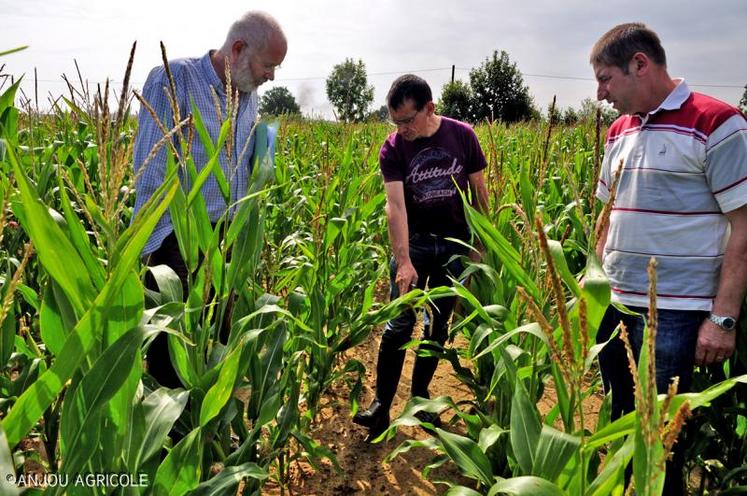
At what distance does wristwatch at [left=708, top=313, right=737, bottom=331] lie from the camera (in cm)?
162

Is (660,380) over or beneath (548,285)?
beneath

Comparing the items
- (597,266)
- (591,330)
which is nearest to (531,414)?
(591,330)

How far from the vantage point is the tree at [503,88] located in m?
36.7

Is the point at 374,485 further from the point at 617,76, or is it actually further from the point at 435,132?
the point at 617,76

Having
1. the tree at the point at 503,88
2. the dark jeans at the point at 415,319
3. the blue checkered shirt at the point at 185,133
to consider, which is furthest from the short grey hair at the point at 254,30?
the tree at the point at 503,88

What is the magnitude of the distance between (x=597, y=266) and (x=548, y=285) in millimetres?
234

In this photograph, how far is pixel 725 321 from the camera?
1.63 m

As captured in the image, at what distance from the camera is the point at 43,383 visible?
810 millimetres

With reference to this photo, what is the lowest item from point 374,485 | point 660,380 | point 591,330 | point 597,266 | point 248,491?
point 374,485

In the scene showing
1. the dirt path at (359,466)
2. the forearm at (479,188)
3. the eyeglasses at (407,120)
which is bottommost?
the dirt path at (359,466)

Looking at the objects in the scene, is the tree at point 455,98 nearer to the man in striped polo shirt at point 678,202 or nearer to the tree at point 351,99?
the tree at point 351,99

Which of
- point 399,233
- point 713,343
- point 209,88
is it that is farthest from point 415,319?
point 209,88

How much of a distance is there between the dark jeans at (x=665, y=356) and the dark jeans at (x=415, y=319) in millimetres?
876

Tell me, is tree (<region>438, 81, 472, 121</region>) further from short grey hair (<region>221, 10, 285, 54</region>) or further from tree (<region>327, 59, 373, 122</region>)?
short grey hair (<region>221, 10, 285, 54</region>)
